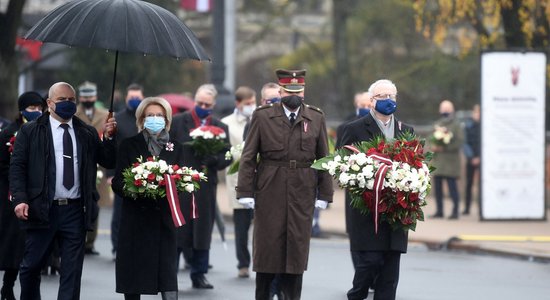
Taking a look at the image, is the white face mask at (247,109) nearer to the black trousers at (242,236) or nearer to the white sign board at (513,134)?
the black trousers at (242,236)

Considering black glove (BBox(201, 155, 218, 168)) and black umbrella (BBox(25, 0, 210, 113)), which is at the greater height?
black umbrella (BBox(25, 0, 210, 113))

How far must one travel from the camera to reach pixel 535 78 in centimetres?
1925

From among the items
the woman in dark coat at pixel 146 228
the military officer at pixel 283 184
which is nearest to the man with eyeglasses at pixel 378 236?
the military officer at pixel 283 184

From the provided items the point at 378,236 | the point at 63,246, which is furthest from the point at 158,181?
the point at 378,236

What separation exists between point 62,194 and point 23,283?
2.37 ft

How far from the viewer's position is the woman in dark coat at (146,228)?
9.77 meters

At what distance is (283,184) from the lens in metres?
10.1

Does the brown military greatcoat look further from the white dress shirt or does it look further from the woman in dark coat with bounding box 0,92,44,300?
the woman in dark coat with bounding box 0,92,44,300

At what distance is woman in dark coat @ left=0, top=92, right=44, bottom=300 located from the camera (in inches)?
423

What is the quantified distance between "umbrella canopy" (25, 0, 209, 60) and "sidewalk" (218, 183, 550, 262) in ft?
24.6

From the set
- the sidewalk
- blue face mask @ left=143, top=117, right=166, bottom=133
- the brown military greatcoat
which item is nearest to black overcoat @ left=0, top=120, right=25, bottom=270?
blue face mask @ left=143, top=117, right=166, bottom=133

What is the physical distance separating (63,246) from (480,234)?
9.52 m

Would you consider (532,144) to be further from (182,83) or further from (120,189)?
(182,83)

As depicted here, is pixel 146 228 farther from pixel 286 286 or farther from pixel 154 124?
pixel 286 286
